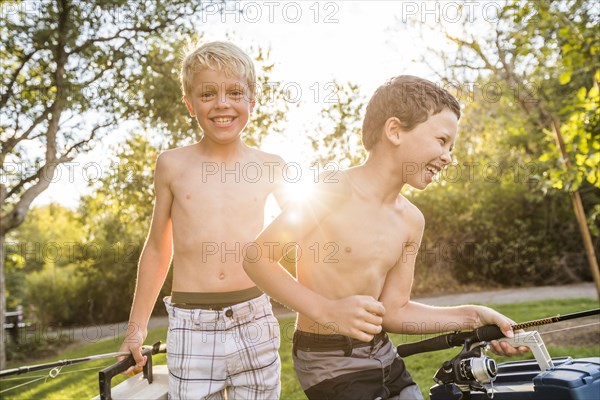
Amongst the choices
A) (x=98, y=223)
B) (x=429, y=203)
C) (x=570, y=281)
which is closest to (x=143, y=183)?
(x=98, y=223)

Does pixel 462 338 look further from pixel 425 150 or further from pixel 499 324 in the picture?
pixel 425 150

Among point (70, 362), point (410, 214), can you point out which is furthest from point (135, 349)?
point (410, 214)

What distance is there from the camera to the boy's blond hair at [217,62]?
7.95ft

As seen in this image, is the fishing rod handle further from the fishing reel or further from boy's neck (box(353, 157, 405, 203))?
boy's neck (box(353, 157, 405, 203))

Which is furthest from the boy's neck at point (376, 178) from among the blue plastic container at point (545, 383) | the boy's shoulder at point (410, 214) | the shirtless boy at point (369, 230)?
the blue plastic container at point (545, 383)

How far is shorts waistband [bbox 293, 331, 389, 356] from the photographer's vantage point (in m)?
1.90

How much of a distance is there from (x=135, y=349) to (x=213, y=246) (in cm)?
48

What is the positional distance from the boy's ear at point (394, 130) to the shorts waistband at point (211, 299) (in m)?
0.85

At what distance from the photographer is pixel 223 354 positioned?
2262 millimetres

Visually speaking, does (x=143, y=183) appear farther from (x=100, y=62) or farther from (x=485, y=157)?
(x=485, y=157)

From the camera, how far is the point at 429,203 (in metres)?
12.7

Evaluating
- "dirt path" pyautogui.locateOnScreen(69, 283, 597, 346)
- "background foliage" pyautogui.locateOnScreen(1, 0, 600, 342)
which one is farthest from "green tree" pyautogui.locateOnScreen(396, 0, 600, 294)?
"dirt path" pyautogui.locateOnScreen(69, 283, 597, 346)

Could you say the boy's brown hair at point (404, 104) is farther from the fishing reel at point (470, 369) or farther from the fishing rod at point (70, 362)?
the fishing rod at point (70, 362)

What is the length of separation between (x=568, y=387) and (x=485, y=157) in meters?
12.1
